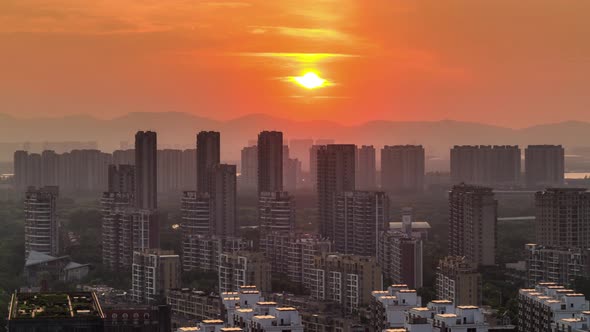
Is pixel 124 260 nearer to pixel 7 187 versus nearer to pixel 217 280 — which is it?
pixel 217 280

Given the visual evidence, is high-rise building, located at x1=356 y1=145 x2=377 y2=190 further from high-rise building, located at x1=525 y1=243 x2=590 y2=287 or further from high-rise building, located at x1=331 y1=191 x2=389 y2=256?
high-rise building, located at x1=525 y1=243 x2=590 y2=287

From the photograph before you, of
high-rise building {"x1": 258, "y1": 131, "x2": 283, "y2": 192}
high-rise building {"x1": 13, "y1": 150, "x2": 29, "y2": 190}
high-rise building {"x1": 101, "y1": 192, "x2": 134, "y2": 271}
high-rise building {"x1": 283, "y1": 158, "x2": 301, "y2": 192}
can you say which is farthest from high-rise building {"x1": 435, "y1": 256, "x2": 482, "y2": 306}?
high-rise building {"x1": 13, "y1": 150, "x2": 29, "y2": 190}

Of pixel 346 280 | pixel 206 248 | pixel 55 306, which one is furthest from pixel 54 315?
pixel 206 248

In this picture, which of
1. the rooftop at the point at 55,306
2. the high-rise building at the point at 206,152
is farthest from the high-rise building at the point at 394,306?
the high-rise building at the point at 206,152

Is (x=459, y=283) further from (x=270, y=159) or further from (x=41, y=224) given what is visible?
(x=270, y=159)

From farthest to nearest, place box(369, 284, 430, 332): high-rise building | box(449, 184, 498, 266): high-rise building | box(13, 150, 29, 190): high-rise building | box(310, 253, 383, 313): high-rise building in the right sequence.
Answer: box(13, 150, 29, 190): high-rise building
box(449, 184, 498, 266): high-rise building
box(310, 253, 383, 313): high-rise building
box(369, 284, 430, 332): high-rise building

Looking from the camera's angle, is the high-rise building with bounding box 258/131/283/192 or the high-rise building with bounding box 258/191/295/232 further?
the high-rise building with bounding box 258/131/283/192

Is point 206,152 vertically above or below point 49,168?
above
